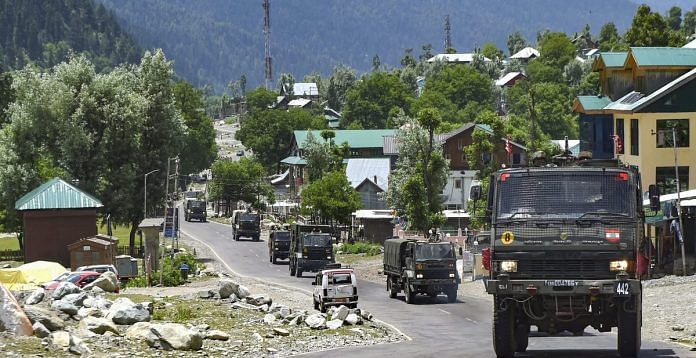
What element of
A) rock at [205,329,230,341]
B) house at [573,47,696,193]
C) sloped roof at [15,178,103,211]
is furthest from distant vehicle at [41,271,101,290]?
house at [573,47,696,193]

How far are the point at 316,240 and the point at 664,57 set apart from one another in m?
23.7

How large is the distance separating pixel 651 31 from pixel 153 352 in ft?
287

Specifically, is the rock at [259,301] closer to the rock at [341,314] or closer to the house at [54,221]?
the rock at [341,314]

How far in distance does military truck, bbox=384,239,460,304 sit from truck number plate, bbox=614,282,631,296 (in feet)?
98.7

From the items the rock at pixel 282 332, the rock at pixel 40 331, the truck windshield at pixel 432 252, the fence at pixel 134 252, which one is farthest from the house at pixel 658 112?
the rock at pixel 40 331

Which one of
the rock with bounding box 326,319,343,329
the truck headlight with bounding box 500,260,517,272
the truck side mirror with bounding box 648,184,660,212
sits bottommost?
the rock with bounding box 326,319,343,329

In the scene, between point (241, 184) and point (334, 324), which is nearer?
point (334, 324)

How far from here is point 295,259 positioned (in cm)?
7662

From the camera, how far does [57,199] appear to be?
274 ft

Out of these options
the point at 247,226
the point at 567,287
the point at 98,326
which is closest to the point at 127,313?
the point at 98,326

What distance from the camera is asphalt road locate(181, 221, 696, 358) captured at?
103 feet

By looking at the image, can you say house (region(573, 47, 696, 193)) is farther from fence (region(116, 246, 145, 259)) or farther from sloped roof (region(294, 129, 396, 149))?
sloped roof (region(294, 129, 396, 149))

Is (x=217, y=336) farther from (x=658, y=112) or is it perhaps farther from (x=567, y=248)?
(x=658, y=112)

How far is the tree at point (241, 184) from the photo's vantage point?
15112 cm
